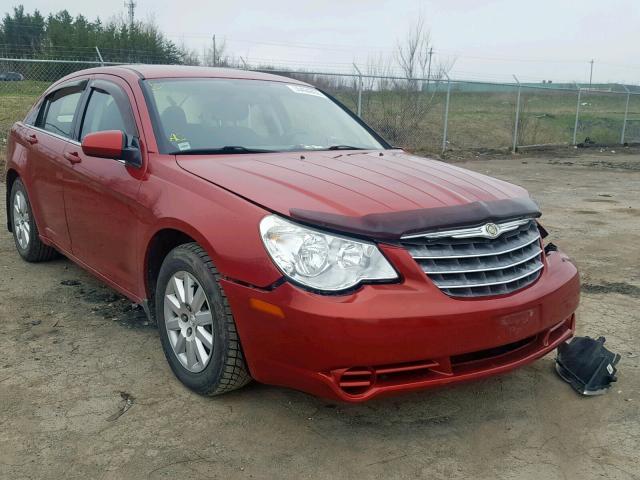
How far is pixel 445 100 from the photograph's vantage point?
52.5 ft

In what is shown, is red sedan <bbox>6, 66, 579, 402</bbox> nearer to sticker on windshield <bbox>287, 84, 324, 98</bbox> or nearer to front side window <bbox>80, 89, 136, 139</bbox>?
front side window <bbox>80, 89, 136, 139</bbox>

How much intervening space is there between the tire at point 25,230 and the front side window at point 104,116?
4.27 feet

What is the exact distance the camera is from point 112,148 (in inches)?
135

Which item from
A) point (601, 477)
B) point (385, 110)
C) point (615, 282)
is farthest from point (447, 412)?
point (385, 110)

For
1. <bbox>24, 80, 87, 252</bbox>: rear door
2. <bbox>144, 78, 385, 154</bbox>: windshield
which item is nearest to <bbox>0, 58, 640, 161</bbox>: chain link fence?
<bbox>24, 80, 87, 252</bbox>: rear door

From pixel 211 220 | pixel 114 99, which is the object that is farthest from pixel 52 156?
pixel 211 220

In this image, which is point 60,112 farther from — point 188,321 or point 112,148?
point 188,321

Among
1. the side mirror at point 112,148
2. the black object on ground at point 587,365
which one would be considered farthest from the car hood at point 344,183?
the black object on ground at point 587,365

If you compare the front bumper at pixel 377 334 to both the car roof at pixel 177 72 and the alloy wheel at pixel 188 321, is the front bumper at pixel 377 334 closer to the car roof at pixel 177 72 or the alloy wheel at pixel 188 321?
the alloy wheel at pixel 188 321

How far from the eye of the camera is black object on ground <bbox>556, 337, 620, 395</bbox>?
3.25m

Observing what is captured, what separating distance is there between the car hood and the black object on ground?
0.89 m

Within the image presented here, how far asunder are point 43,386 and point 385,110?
1369 centimetres

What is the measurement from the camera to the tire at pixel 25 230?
5258mm

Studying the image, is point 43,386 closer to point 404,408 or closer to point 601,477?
point 404,408
